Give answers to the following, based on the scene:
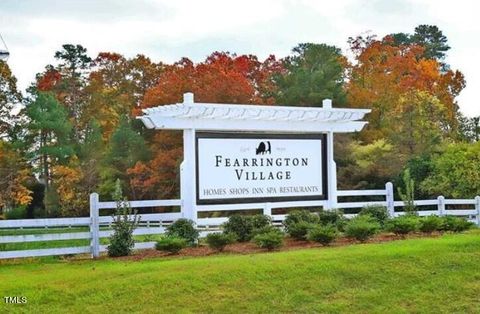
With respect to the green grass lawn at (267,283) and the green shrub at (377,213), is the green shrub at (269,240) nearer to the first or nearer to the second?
the green grass lawn at (267,283)

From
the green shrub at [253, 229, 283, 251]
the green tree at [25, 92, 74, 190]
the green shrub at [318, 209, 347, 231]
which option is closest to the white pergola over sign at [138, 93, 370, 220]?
the green shrub at [318, 209, 347, 231]

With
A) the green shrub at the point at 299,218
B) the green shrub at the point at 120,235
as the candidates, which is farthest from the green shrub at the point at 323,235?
the green shrub at the point at 120,235

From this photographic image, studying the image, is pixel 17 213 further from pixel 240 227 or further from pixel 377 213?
pixel 240 227

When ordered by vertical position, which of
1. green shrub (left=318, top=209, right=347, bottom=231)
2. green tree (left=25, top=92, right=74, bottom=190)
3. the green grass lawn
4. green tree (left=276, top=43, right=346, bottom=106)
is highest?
green tree (left=276, top=43, right=346, bottom=106)

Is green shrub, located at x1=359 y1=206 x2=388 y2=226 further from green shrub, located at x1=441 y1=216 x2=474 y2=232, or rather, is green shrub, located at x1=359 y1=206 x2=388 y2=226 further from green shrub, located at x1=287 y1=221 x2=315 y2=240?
green shrub, located at x1=287 y1=221 x2=315 y2=240

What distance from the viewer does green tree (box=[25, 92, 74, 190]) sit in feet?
129

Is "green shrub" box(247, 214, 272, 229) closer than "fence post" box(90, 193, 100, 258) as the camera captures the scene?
No

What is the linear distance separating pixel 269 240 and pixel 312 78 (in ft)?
78.5

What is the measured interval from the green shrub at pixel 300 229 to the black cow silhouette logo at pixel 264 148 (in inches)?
101

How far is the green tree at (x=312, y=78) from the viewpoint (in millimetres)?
35812

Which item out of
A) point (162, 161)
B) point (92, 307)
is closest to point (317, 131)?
point (92, 307)

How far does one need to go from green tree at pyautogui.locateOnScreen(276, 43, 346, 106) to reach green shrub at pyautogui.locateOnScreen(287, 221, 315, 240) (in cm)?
2108

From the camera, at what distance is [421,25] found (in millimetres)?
62062

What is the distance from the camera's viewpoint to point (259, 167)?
16766 mm
